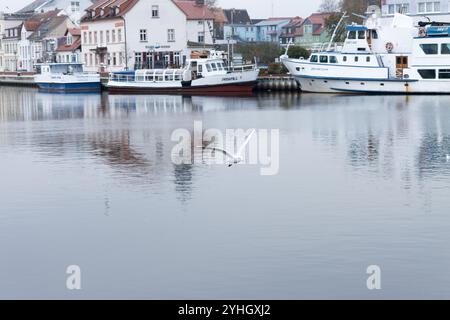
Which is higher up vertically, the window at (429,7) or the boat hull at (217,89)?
the window at (429,7)

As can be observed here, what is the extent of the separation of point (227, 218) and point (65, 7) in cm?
9813

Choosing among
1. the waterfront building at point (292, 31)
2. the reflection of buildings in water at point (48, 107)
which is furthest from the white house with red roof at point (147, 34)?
the waterfront building at point (292, 31)

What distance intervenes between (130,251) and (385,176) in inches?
356

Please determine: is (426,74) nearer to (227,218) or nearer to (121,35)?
(121,35)

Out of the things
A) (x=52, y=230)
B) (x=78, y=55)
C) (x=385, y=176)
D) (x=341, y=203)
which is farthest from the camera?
(x=78, y=55)

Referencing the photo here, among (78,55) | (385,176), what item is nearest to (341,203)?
(385,176)

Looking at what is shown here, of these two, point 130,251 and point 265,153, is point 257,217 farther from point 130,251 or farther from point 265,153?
point 265,153

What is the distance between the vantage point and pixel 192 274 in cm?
1420

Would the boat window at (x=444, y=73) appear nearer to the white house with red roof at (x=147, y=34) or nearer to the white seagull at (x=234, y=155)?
the white house with red roof at (x=147, y=34)

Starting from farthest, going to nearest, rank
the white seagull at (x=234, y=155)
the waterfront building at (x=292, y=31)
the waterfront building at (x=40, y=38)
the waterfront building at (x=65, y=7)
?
1. the waterfront building at (x=292, y=31)
2. the waterfront building at (x=65, y=7)
3. the waterfront building at (x=40, y=38)
4. the white seagull at (x=234, y=155)

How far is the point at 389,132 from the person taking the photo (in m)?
33.3

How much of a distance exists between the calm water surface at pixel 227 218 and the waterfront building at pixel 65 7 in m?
70.7

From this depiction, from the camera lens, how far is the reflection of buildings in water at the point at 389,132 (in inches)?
975

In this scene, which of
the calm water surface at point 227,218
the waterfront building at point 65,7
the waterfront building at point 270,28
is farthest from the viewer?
the waterfront building at point 270,28
